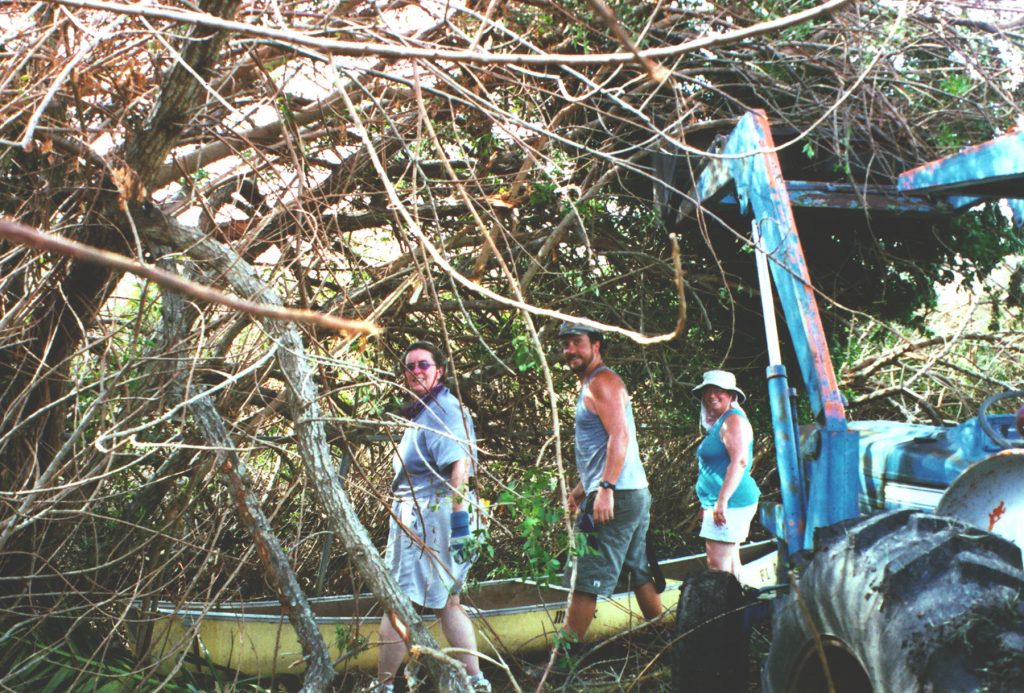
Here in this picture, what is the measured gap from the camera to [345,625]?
16.6 feet

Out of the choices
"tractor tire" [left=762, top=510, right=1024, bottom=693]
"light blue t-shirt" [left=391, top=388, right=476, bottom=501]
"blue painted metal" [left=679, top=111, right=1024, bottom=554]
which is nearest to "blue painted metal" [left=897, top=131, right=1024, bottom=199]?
"blue painted metal" [left=679, top=111, right=1024, bottom=554]

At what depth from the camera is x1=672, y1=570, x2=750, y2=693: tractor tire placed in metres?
3.85

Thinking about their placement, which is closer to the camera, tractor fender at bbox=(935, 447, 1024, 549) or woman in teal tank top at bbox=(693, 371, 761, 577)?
tractor fender at bbox=(935, 447, 1024, 549)

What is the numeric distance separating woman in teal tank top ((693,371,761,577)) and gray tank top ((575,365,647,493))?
0.43 m

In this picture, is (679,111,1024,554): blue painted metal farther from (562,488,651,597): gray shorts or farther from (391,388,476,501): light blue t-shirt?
(391,388,476,501): light blue t-shirt

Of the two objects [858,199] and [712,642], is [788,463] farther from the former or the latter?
[858,199]

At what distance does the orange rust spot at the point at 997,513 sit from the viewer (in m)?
2.70

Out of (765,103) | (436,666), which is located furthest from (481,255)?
(436,666)

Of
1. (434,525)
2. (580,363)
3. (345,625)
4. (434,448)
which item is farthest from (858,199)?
(345,625)

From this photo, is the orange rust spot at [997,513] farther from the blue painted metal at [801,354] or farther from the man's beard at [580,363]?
the man's beard at [580,363]

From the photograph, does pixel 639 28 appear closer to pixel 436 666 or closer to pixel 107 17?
pixel 107 17

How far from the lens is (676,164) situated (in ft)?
17.7

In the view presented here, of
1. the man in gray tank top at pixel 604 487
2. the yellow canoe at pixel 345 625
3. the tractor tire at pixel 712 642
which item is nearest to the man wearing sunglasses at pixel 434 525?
the yellow canoe at pixel 345 625

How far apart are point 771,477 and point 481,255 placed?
3.60 metres
